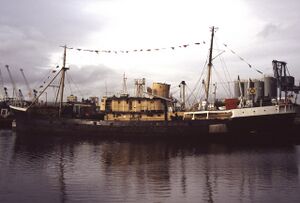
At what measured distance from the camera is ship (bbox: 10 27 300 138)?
1955 inches

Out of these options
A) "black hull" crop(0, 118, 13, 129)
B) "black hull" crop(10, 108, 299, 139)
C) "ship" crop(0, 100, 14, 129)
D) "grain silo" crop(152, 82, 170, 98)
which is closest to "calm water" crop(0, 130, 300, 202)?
"black hull" crop(10, 108, 299, 139)

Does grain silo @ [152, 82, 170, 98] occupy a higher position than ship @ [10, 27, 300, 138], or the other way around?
grain silo @ [152, 82, 170, 98]

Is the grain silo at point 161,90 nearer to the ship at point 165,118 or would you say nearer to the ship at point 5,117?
the ship at point 165,118

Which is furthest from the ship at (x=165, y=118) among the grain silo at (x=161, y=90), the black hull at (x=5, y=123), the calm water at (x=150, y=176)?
the black hull at (x=5, y=123)

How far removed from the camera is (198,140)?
51219 mm

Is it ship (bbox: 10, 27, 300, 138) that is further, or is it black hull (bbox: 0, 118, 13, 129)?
black hull (bbox: 0, 118, 13, 129)

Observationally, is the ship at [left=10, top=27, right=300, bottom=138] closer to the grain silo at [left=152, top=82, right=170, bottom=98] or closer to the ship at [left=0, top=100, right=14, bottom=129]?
the grain silo at [left=152, top=82, right=170, bottom=98]

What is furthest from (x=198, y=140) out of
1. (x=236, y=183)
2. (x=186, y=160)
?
(x=236, y=183)

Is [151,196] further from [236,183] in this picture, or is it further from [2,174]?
[2,174]

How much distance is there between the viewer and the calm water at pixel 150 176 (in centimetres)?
1886

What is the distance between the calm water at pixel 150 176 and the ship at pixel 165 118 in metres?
12.0

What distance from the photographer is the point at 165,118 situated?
2276 inches

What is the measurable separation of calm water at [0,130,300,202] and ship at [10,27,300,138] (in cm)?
1202

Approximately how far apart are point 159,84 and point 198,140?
17.1m
